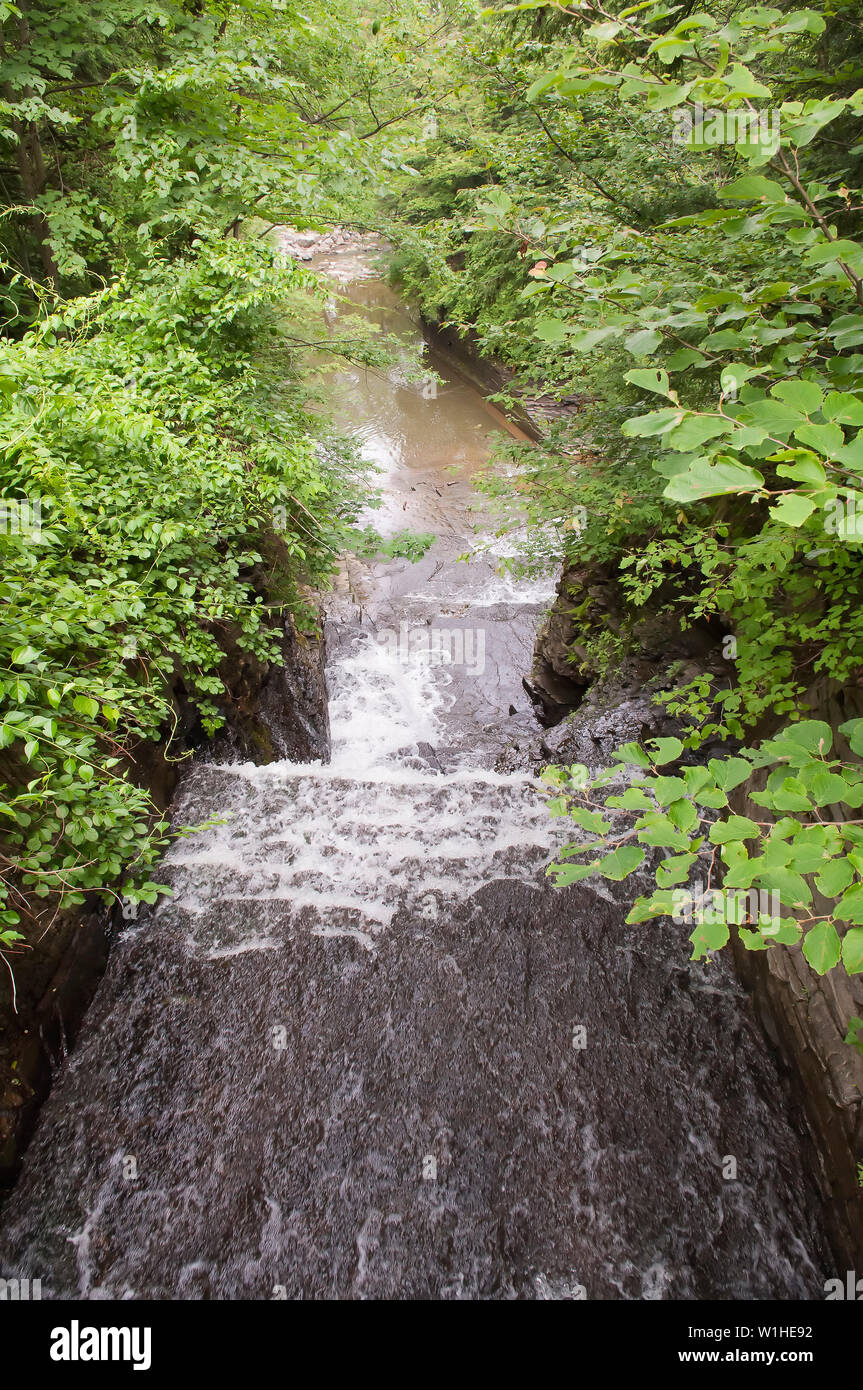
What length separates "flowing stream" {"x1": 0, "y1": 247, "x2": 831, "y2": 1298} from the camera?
3016 mm

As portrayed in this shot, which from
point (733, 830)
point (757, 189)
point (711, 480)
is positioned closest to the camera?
point (711, 480)

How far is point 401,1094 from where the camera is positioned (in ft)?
11.7

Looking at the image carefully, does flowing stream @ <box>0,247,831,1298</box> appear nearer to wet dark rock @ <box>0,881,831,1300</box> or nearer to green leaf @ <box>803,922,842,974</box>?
wet dark rock @ <box>0,881,831,1300</box>

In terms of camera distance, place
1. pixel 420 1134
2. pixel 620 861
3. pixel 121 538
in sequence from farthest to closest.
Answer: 1. pixel 121 538
2. pixel 420 1134
3. pixel 620 861

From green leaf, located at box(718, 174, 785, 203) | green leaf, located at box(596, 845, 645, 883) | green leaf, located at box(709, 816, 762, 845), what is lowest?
green leaf, located at box(596, 845, 645, 883)

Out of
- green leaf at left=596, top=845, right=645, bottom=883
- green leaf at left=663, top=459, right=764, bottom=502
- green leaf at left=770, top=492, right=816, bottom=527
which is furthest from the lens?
green leaf at left=596, top=845, right=645, bottom=883

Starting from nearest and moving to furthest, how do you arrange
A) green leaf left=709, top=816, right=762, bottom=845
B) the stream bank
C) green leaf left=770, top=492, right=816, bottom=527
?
green leaf left=770, top=492, right=816, bottom=527 < green leaf left=709, top=816, right=762, bottom=845 < the stream bank

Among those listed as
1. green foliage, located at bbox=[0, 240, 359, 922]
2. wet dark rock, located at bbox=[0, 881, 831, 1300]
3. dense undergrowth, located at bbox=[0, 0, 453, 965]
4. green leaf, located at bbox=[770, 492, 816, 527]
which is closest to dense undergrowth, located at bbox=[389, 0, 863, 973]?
green leaf, located at bbox=[770, 492, 816, 527]

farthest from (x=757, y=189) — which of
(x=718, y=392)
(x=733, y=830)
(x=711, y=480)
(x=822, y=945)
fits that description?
(x=718, y=392)

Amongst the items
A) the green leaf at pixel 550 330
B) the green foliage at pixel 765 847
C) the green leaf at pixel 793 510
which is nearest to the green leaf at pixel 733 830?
the green foliage at pixel 765 847

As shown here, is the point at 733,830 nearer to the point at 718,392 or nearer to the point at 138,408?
the point at 718,392

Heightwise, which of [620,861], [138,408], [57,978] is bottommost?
[57,978]
